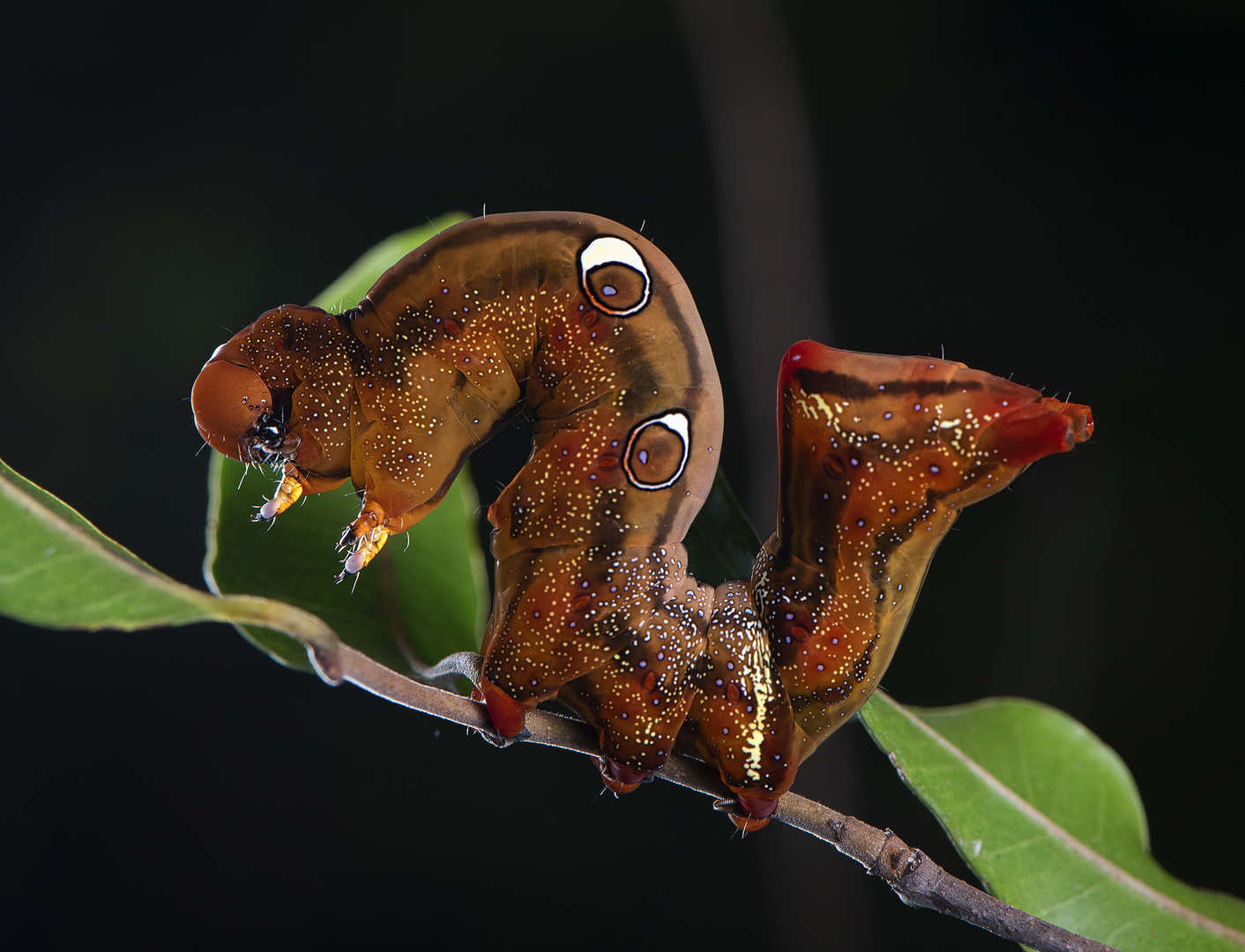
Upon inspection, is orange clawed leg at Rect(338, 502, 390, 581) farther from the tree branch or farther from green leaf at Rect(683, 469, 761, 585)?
green leaf at Rect(683, 469, 761, 585)

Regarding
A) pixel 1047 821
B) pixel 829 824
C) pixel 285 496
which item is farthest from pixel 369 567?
pixel 1047 821

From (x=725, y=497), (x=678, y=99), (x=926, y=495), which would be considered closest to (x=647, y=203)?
(x=678, y=99)

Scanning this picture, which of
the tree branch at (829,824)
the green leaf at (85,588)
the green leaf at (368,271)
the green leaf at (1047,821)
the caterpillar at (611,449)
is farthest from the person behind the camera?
the green leaf at (368,271)

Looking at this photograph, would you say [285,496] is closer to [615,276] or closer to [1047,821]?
[615,276]

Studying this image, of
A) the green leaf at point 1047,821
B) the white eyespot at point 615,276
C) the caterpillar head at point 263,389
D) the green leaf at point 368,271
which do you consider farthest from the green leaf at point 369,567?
the green leaf at point 1047,821

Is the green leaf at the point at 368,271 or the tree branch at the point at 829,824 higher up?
the green leaf at the point at 368,271

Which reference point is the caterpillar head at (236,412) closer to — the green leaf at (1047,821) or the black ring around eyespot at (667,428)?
the black ring around eyespot at (667,428)
